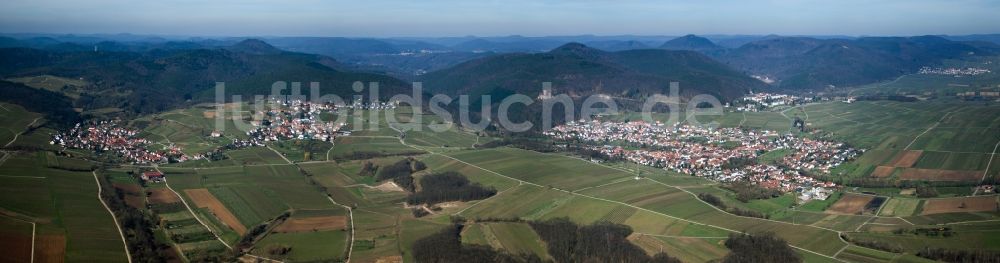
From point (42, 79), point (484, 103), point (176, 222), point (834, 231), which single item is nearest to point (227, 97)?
point (42, 79)

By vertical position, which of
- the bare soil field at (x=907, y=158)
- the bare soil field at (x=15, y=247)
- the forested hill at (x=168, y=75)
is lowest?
the bare soil field at (x=15, y=247)

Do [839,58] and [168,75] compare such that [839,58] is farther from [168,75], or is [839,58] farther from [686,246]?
[686,246]

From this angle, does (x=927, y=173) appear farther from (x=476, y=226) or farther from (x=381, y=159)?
(x=381, y=159)

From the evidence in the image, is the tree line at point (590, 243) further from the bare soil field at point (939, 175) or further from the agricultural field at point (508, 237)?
the bare soil field at point (939, 175)

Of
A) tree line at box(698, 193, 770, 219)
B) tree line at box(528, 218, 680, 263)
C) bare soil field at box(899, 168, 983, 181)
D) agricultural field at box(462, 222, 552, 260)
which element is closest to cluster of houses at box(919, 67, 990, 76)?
bare soil field at box(899, 168, 983, 181)

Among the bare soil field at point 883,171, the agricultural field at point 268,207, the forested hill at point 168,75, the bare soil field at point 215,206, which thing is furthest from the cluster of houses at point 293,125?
the bare soil field at point 883,171

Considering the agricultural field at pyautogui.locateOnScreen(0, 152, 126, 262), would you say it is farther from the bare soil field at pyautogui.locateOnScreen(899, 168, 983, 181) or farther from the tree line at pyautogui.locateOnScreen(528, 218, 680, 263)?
the bare soil field at pyautogui.locateOnScreen(899, 168, 983, 181)
